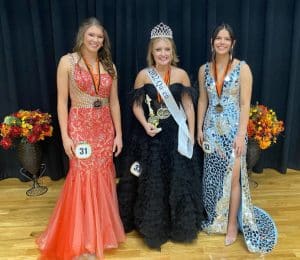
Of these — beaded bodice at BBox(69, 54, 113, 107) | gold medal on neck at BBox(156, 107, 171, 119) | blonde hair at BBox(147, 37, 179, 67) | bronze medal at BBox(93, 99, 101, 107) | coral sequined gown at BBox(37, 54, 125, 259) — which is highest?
blonde hair at BBox(147, 37, 179, 67)

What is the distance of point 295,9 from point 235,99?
4.21 ft

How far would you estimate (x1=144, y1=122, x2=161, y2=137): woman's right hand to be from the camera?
2088mm

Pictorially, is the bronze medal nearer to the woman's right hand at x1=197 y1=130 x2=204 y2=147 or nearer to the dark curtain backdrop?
the woman's right hand at x1=197 y1=130 x2=204 y2=147

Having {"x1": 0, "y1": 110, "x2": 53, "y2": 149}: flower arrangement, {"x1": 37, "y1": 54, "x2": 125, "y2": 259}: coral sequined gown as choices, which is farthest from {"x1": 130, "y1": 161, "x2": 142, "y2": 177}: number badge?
{"x1": 0, "y1": 110, "x2": 53, "y2": 149}: flower arrangement

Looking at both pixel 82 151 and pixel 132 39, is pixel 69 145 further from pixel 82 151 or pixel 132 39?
pixel 132 39

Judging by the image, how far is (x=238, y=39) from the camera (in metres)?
2.84

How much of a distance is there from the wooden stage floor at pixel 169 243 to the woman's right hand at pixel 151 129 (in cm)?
76

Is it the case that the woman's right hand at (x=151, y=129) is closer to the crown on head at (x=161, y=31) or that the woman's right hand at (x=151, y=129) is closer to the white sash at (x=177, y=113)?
the white sash at (x=177, y=113)

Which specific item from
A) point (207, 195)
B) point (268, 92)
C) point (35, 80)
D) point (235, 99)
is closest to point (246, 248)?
point (207, 195)

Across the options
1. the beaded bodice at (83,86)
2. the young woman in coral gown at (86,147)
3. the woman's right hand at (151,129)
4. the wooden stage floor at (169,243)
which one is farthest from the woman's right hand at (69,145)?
the wooden stage floor at (169,243)

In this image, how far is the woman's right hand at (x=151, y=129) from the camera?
6.85 feet

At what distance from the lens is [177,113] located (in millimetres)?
2115

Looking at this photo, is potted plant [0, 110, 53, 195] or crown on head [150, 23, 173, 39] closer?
crown on head [150, 23, 173, 39]

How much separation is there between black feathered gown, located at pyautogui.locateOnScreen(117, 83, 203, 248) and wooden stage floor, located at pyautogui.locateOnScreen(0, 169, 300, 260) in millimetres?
106
